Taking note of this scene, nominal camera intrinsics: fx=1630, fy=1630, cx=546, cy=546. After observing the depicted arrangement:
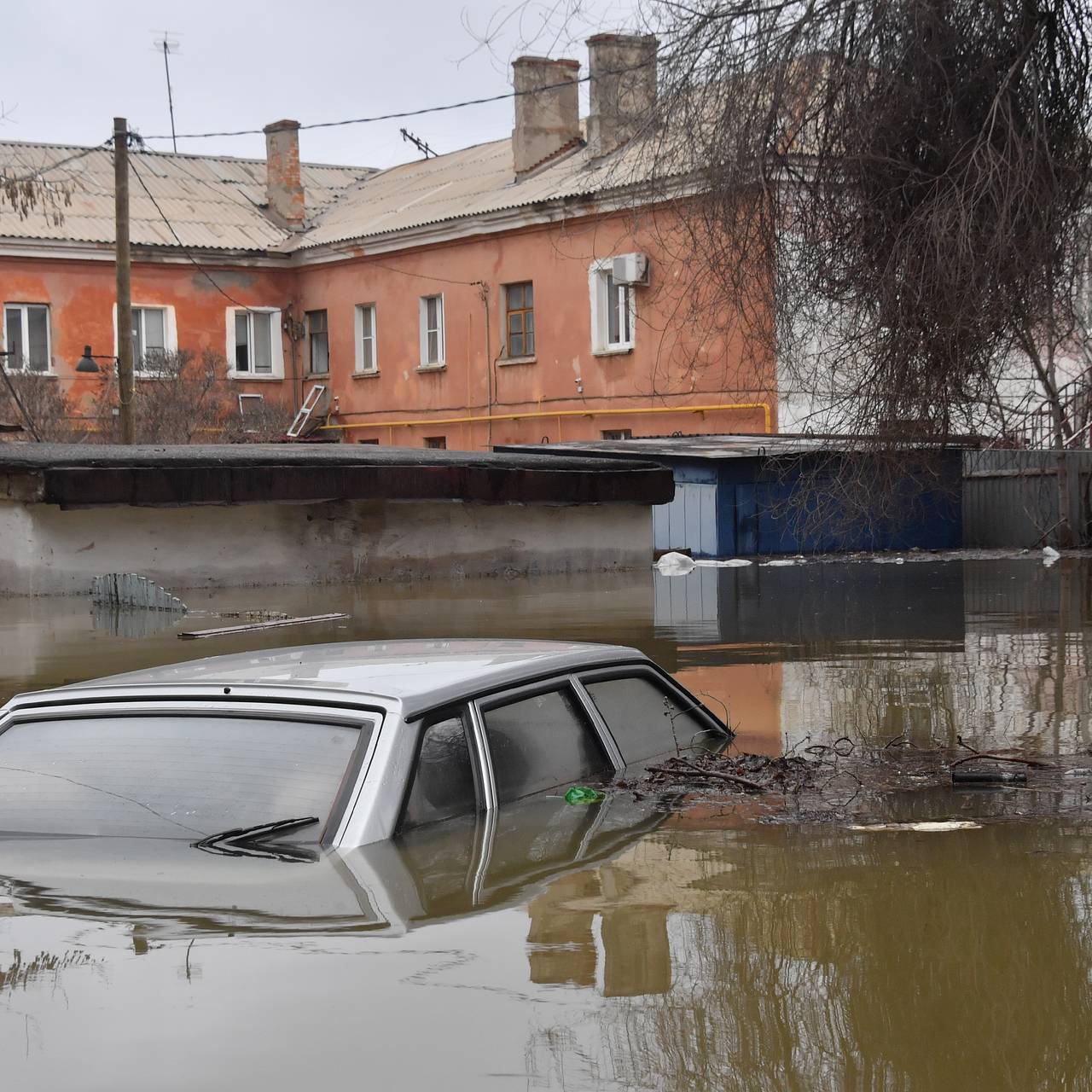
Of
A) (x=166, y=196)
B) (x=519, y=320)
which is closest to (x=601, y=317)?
(x=519, y=320)

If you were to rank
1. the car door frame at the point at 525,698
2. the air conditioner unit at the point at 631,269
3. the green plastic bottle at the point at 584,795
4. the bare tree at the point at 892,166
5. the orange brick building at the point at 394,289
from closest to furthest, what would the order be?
the car door frame at the point at 525,698
the green plastic bottle at the point at 584,795
the bare tree at the point at 892,166
the air conditioner unit at the point at 631,269
the orange brick building at the point at 394,289

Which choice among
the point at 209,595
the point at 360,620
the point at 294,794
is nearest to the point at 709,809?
the point at 294,794

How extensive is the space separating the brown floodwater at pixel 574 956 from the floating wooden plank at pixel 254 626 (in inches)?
350

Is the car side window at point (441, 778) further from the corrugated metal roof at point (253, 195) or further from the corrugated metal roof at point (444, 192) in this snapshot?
the corrugated metal roof at point (253, 195)

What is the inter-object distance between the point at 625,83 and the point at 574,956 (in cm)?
592

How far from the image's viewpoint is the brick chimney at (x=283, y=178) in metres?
43.8

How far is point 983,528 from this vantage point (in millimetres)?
29750

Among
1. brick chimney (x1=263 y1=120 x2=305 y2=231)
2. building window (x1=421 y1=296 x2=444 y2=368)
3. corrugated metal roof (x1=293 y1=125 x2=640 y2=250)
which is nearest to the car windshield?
corrugated metal roof (x1=293 y1=125 x2=640 y2=250)

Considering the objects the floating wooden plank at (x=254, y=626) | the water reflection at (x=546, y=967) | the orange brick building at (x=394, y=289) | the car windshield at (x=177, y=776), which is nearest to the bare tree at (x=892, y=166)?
the water reflection at (x=546, y=967)

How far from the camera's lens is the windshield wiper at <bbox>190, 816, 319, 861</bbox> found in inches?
190

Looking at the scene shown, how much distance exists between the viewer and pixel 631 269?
30.6 metres

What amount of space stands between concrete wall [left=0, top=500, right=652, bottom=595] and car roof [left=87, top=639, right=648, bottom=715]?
13697 mm

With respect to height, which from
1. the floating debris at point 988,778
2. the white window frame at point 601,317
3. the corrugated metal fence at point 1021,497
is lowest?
the floating debris at point 988,778

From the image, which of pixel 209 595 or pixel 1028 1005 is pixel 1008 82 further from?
pixel 209 595
